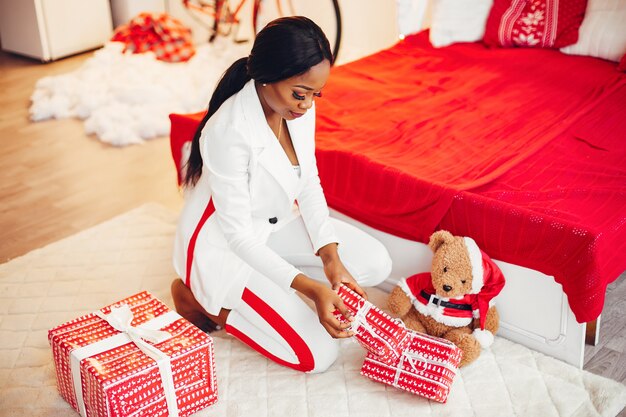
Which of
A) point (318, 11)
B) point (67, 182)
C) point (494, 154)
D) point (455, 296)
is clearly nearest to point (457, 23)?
point (318, 11)

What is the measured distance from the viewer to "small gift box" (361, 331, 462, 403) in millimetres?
1904

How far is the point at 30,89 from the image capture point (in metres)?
4.25

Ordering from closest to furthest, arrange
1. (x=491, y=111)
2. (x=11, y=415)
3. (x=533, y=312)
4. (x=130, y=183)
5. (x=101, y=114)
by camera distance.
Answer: (x=11, y=415) → (x=533, y=312) → (x=491, y=111) → (x=130, y=183) → (x=101, y=114)

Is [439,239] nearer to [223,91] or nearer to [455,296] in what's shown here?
[455,296]

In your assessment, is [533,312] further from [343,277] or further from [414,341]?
[343,277]

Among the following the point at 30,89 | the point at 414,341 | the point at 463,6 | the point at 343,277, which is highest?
the point at 463,6

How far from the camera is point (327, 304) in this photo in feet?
6.00

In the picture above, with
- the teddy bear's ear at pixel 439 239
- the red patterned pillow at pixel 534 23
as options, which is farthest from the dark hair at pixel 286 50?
the red patterned pillow at pixel 534 23

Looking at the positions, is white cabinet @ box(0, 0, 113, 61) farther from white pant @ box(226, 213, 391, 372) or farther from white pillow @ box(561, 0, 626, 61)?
white pant @ box(226, 213, 391, 372)

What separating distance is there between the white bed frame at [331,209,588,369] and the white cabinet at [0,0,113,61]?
135 inches

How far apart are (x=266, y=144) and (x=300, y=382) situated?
623 millimetres

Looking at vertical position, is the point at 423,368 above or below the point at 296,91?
below

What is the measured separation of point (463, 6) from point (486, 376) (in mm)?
1928

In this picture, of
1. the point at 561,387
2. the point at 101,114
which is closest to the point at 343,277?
the point at 561,387
